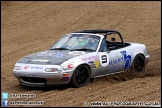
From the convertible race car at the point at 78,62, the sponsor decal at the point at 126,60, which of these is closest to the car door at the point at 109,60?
the convertible race car at the point at 78,62

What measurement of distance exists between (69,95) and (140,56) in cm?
394

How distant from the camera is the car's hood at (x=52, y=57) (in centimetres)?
992

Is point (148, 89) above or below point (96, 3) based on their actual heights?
below

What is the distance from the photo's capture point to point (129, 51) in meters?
12.0

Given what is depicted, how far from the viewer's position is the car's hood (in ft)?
32.6

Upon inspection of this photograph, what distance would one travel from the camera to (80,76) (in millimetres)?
10164

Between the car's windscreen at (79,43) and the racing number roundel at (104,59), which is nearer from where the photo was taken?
the racing number roundel at (104,59)

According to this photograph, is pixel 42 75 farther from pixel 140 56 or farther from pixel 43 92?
pixel 140 56

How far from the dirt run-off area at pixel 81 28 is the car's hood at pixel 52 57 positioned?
654 millimetres

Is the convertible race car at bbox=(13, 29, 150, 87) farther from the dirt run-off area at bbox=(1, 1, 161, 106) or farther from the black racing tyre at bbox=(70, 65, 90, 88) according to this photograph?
the dirt run-off area at bbox=(1, 1, 161, 106)

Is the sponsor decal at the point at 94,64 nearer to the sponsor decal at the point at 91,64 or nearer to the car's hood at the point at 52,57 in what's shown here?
the sponsor decal at the point at 91,64

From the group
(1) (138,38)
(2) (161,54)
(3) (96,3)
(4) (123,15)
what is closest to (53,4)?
(3) (96,3)

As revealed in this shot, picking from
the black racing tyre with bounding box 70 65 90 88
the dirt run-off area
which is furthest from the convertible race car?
the dirt run-off area

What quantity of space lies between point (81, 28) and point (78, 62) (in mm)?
14868
